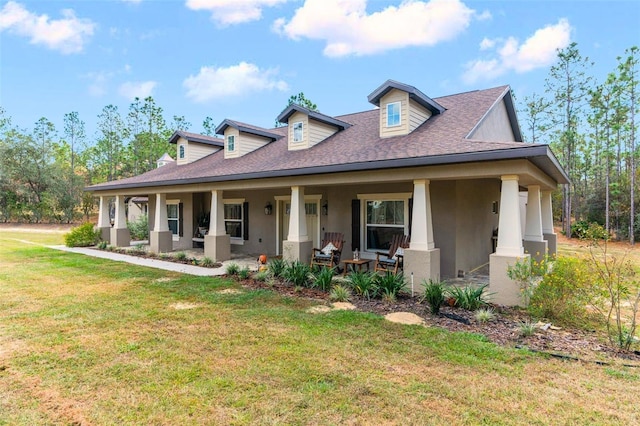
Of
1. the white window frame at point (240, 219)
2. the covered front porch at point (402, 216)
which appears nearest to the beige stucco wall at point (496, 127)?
the covered front porch at point (402, 216)

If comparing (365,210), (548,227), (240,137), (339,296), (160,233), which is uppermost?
(240,137)

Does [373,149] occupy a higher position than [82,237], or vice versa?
[373,149]

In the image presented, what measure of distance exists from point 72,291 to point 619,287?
9.34m

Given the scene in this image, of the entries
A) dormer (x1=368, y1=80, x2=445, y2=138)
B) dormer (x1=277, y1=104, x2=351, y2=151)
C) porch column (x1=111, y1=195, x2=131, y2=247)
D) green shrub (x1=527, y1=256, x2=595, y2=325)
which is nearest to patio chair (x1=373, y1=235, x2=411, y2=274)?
green shrub (x1=527, y1=256, x2=595, y2=325)

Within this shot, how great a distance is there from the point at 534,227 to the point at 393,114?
5049 millimetres

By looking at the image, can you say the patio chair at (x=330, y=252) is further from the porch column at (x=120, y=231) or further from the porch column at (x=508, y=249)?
the porch column at (x=120, y=231)

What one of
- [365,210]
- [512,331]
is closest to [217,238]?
[365,210]

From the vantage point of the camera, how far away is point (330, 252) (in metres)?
8.91

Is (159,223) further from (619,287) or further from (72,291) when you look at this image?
(619,287)

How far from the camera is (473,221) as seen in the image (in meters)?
9.30

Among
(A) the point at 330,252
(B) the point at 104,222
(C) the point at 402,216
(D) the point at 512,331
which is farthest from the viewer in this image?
(B) the point at 104,222

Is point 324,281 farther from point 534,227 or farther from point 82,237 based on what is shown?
point 82,237

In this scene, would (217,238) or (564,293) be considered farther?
(217,238)

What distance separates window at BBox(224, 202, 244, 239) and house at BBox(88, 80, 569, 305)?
40 mm
